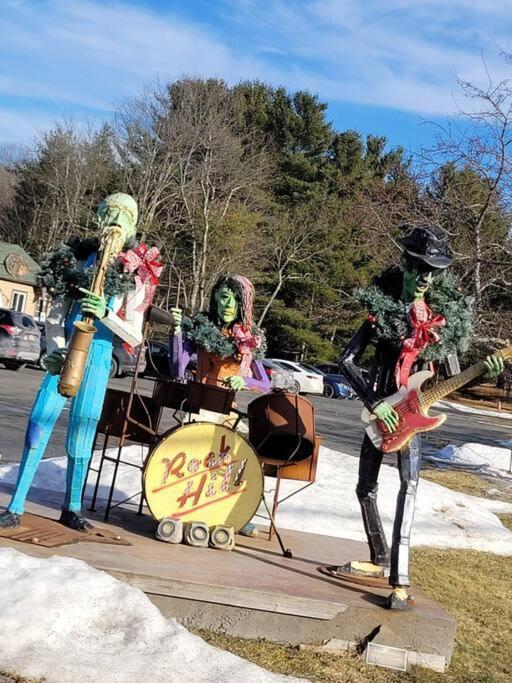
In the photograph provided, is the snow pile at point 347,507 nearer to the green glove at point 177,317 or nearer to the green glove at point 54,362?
the green glove at point 177,317

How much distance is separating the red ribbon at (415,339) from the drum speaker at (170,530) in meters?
1.69

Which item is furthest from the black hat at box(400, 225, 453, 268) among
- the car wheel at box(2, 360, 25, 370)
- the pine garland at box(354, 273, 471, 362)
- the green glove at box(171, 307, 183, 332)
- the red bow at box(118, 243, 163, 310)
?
the car wheel at box(2, 360, 25, 370)

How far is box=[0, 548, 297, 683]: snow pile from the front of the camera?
10.4 ft

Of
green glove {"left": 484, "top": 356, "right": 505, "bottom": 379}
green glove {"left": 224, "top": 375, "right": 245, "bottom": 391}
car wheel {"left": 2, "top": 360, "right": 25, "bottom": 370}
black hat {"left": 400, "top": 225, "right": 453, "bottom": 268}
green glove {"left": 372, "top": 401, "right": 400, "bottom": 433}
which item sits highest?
black hat {"left": 400, "top": 225, "right": 453, "bottom": 268}

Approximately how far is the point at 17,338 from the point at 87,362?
1653 centimetres

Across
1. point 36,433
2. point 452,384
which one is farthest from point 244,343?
point 452,384

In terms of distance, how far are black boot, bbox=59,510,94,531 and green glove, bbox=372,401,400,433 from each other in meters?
1.92

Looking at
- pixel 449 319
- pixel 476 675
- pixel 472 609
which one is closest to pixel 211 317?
pixel 449 319

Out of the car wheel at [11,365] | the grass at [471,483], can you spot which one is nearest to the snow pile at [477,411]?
the car wheel at [11,365]

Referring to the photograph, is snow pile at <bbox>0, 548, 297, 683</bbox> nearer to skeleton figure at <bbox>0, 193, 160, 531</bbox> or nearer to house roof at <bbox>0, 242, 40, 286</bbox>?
skeleton figure at <bbox>0, 193, 160, 531</bbox>

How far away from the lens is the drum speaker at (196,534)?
5090 mm

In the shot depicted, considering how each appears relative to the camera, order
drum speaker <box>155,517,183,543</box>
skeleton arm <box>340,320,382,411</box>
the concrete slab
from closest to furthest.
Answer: the concrete slab → skeleton arm <box>340,320,382,411</box> → drum speaker <box>155,517,183,543</box>

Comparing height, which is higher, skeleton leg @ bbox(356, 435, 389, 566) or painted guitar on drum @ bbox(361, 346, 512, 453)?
painted guitar on drum @ bbox(361, 346, 512, 453)

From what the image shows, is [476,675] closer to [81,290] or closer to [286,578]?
[286,578]
